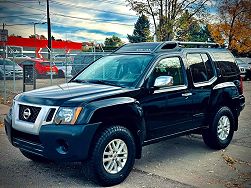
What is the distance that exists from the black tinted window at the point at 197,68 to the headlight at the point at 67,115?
2497 millimetres

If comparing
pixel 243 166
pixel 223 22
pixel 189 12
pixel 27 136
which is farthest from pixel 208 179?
pixel 223 22

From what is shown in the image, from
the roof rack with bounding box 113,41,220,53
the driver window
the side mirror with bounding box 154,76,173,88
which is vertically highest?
the roof rack with bounding box 113,41,220,53

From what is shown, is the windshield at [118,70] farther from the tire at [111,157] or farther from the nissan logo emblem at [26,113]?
the nissan logo emblem at [26,113]

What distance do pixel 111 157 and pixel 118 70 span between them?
5.19 ft

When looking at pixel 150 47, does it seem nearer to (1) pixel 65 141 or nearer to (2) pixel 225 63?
(2) pixel 225 63

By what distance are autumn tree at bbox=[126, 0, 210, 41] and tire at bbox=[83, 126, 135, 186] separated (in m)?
15.7

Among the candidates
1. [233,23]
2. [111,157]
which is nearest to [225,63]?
[111,157]

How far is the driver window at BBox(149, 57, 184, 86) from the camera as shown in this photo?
17.1ft

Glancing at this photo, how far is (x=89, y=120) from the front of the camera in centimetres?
414

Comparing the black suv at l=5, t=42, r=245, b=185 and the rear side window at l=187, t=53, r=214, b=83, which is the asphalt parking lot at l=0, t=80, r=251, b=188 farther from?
the rear side window at l=187, t=53, r=214, b=83

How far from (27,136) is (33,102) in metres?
0.45

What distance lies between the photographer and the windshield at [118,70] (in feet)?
16.7

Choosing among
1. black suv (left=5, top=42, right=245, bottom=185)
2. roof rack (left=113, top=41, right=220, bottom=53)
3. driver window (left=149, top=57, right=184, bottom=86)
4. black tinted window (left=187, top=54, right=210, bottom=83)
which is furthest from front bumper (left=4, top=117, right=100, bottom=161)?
black tinted window (left=187, top=54, right=210, bottom=83)

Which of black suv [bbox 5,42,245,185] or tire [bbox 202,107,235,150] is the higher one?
black suv [bbox 5,42,245,185]
